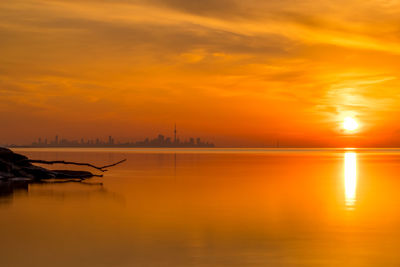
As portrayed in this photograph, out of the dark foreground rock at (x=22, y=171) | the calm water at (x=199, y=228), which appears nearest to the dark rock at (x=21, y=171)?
the dark foreground rock at (x=22, y=171)

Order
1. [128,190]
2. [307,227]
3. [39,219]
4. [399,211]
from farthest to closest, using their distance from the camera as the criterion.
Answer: [128,190], [399,211], [39,219], [307,227]

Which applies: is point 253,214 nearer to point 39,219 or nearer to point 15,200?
point 39,219

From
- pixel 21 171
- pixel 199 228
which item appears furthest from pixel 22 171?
pixel 199 228

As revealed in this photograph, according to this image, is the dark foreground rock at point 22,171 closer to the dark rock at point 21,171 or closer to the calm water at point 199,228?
the dark rock at point 21,171

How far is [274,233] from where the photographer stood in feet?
59.2

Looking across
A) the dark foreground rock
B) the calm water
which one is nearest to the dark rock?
the dark foreground rock

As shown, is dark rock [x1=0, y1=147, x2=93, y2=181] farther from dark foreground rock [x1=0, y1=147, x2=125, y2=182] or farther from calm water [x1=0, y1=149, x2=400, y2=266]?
calm water [x1=0, y1=149, x2=400, y2=266]

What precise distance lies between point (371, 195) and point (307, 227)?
14.2 meters

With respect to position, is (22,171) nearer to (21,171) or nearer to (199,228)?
(21,171)

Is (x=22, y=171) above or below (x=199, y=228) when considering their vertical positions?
above

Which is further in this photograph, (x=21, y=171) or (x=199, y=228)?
(x=21, y=171)

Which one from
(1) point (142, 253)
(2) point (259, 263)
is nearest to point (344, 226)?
(2) point (259, 263)

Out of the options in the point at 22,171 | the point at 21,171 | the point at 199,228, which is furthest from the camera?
the point at 22,171

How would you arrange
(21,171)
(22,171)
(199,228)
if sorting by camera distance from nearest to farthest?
(199,228)
(21,171)
(22,171)
